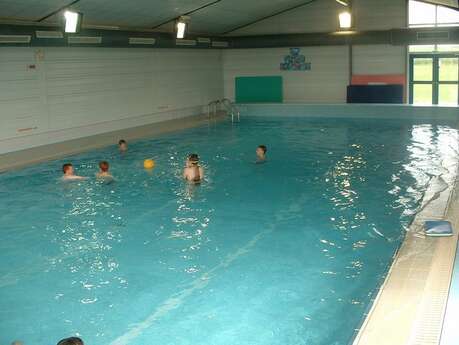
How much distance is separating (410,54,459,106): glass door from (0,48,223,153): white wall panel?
26.6 feet

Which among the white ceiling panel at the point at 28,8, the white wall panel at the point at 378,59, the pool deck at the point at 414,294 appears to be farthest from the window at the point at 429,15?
the pool deck at the point at 414,294

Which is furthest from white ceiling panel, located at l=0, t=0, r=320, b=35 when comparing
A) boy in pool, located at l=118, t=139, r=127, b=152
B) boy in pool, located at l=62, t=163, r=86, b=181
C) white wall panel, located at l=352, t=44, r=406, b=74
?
boy in pool, located at l=62, t=163, r=86, b=181

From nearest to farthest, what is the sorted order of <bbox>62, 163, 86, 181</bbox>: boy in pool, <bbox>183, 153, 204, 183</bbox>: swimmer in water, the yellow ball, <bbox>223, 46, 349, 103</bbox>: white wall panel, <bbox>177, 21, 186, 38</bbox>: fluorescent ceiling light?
<bbox>183, 153, 204, 183</bbox>: swimmer in water
<bbox>62, 163, 86, 181</bbox>: boy in pool
the yellow ball
<bbox>177, 21, 186, 38</bbox>: fluorescent ceiling light
<bbox>223, 46, 349, 103</bbox>: white wall panel

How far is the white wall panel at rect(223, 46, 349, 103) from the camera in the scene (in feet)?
73.6

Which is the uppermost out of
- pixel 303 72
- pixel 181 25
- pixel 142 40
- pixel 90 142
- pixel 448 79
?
pixel 181 25

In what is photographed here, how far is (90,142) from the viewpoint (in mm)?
15102

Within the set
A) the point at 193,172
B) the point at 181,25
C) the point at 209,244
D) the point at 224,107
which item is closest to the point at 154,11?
the point at 181,25

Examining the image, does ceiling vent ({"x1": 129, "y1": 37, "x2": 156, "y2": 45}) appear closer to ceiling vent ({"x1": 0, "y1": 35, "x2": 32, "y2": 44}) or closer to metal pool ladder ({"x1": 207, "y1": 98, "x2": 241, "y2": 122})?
ceiling vent ({"x1": 0, "y1": 35, "x2": 32, "y2": 44})

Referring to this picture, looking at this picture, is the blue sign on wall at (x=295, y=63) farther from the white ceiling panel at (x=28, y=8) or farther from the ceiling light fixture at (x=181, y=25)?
the white ceiling panel at (x=28, y=8)

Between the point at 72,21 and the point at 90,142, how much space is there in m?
3.69

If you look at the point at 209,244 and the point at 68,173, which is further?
the point at 68,173

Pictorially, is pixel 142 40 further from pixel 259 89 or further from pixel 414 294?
pixel 414 294

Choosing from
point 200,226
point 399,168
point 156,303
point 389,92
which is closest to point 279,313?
point 156,303

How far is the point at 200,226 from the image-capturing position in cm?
827
